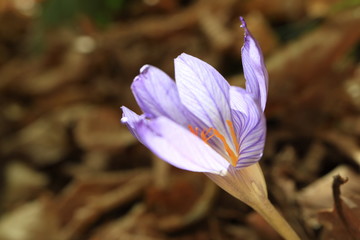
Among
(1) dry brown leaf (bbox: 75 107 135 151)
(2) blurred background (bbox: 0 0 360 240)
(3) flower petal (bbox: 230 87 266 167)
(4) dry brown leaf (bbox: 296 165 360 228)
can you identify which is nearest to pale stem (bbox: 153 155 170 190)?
(2) blurred background (bbox: 0 0 360 240)

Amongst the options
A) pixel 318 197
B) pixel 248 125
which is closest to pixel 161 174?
pixel 318 197

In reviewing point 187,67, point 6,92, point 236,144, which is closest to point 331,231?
point 236,144

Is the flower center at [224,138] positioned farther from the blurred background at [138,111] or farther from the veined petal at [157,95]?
the blurred background at [138,111]

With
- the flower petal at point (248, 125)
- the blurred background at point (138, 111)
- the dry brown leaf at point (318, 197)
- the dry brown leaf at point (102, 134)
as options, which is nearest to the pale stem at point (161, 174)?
the blurred background at point (138, 111)

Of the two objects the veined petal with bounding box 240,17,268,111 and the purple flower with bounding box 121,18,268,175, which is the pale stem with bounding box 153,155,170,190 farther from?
the veined petal with bounding box 240,17,268,111

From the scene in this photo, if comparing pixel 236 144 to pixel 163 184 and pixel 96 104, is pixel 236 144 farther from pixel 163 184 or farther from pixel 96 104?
pixel 96 104

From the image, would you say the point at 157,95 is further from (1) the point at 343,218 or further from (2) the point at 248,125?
(1) the point at 343,218
